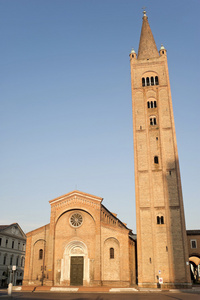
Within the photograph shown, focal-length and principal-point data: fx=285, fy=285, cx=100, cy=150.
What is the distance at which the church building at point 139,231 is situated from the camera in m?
33.3

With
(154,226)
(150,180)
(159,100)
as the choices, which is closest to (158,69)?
(159,100)

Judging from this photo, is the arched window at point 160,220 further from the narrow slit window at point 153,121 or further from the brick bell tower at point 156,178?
the narrow slit window at point 153,121

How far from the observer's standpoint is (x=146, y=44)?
45.9 meters

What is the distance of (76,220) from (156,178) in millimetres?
11938

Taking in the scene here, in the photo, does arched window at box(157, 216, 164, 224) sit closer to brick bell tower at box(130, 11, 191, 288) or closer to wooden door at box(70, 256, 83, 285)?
brick bell tower at box(130, 11, 191, 288)

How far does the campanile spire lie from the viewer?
44769 mm

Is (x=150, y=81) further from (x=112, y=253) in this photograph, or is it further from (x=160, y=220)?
(x=112, y=253)

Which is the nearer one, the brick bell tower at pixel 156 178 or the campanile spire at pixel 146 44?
the brick bell tower at pixel 156 178

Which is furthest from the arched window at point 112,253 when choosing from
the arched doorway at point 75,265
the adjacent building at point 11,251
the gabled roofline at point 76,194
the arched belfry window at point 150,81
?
the arched belfry window at point 150,81

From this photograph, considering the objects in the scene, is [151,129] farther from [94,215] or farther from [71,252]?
[71,252]

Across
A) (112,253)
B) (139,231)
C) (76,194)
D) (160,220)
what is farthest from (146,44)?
(112,253)

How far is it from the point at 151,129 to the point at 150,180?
7386 mm

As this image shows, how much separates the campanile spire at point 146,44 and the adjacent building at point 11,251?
3975cm

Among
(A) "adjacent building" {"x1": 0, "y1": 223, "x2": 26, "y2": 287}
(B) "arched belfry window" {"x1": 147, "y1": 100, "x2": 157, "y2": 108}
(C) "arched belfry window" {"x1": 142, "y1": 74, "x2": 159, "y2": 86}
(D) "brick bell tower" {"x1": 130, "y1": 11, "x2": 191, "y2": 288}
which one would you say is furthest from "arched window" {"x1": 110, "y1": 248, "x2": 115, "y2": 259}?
(C) "arched belfry window" {"x1": 142, "y1": 74, "x2": 159, "y2": 86}
